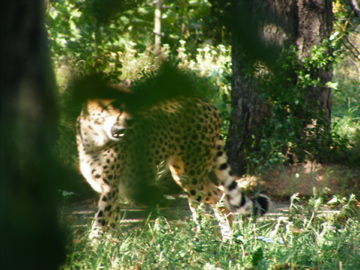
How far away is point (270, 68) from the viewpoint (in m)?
0.77

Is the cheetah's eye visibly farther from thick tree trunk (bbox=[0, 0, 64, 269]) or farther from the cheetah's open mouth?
thick tree trunk (bbox=[0, 0, 64, 269])

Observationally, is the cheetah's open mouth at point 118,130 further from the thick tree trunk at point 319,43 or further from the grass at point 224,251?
the thick tree trunk at point 319,43

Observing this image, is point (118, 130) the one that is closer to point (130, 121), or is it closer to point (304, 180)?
point (130, 121)

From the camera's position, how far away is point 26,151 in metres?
0.64

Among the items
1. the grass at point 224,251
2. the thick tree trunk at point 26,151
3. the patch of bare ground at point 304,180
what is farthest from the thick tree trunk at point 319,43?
the thick tree trunk at point 26,151

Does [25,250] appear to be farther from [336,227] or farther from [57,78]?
[336,227]

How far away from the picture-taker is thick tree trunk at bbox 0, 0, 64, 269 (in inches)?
24.4

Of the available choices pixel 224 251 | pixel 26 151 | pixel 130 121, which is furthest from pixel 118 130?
pixel 224 251

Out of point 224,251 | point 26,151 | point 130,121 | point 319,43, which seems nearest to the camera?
point 26,151

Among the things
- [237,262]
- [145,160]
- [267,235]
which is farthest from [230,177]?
[145,160]

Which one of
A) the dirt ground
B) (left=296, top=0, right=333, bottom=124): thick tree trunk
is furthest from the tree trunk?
the dirt ground

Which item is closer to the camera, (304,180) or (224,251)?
(224,251)

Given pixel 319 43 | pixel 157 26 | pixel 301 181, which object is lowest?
pixel 301 181

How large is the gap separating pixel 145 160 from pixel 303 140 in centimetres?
511
